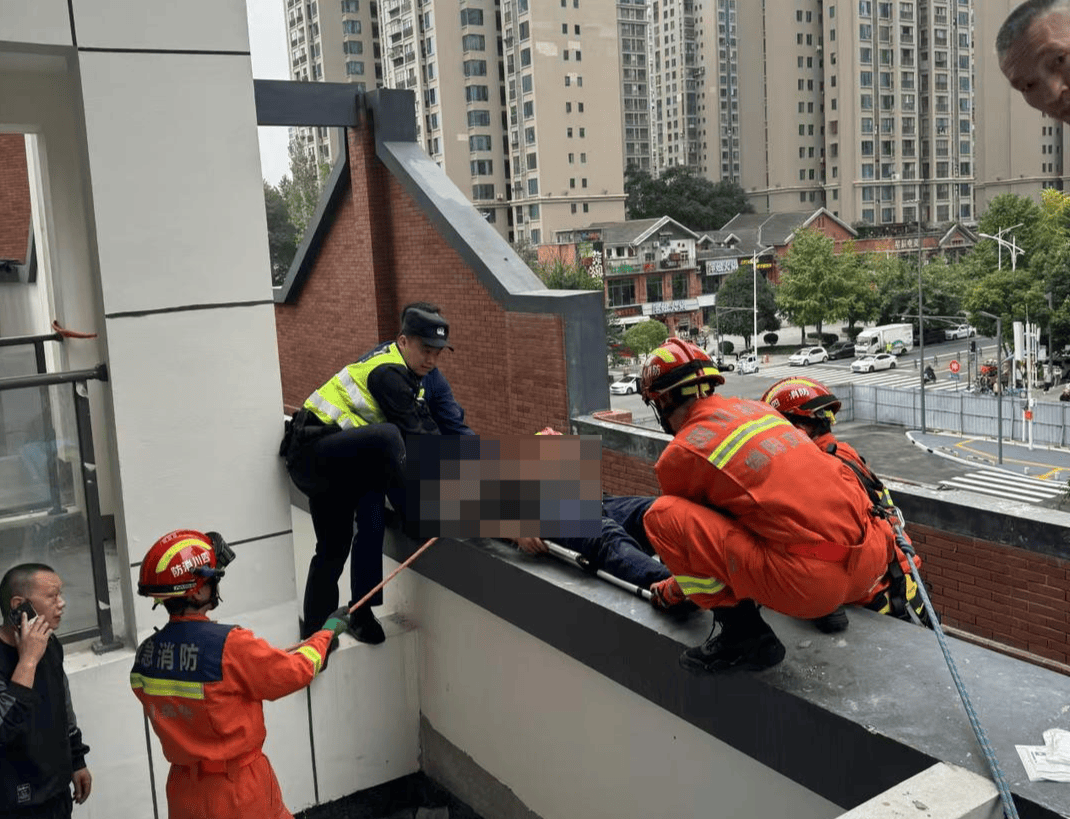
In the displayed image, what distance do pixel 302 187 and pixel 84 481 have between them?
246 feet

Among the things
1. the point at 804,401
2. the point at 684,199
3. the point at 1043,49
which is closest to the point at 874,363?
the point at 684,199

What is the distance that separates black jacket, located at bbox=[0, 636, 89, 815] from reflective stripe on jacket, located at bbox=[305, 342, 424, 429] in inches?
67.7

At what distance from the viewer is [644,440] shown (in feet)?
33.8

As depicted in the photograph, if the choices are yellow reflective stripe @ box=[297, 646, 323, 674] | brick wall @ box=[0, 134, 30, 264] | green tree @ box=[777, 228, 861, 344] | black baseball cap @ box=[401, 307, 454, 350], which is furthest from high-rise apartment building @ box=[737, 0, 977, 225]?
yellow reflective stripe @ box=[297, 646, 323, 674]

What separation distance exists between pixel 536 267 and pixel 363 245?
68.2m

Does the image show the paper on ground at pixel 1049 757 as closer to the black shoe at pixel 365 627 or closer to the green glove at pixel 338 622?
the green glove at pixel 338 622

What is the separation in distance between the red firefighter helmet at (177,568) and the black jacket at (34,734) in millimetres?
571

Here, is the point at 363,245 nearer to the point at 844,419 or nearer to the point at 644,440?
the point at 644,440

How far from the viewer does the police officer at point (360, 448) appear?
196 inches

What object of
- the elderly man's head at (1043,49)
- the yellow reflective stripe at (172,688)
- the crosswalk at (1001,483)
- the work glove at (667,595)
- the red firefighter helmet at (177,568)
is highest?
the elderly man's head at (1043,49)

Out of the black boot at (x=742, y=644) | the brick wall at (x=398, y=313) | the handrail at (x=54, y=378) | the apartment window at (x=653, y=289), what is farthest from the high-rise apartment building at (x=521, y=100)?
the black boot at (x=742, y=644)

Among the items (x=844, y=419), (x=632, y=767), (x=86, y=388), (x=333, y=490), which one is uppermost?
(x=86, y=388)

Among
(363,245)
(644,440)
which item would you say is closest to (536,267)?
(363,245)

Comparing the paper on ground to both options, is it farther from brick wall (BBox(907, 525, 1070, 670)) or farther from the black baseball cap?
brick wall (BBox(907, 525, 1070, 670))
